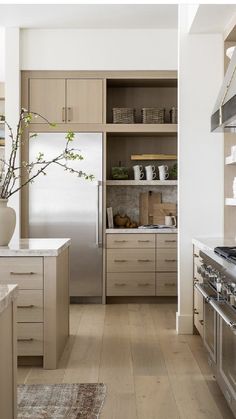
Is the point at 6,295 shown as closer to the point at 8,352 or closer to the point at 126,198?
the point at 8,352

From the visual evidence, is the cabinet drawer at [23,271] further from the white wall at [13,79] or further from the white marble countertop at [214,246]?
the white wall at [13,79]

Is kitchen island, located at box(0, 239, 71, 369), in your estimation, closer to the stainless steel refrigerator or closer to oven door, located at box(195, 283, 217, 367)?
oven door, located at box(195, 283, 217, 367)

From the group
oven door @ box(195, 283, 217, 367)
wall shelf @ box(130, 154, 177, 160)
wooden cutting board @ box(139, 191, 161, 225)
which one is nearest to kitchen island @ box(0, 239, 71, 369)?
oven door @ box(195, 283, 217, 367)

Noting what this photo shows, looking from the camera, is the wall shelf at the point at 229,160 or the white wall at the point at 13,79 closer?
the wall shelf at the point at 229,160

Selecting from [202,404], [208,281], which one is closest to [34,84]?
[208,281]

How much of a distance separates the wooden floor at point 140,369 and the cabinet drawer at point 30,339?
115 millimetres

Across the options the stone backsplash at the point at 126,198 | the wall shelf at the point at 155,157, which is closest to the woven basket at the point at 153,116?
the wall shelf at the point at 155,157

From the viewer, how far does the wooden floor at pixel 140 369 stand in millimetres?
3223

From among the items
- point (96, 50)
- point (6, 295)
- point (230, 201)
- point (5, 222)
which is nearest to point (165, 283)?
point (230, 201)

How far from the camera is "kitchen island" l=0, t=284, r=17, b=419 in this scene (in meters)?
2.17

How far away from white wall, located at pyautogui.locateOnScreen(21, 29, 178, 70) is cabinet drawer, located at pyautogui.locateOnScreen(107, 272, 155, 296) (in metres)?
2.22

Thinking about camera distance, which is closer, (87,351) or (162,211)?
(87,351)

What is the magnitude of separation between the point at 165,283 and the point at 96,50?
102 inches

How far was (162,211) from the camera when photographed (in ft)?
23.5
